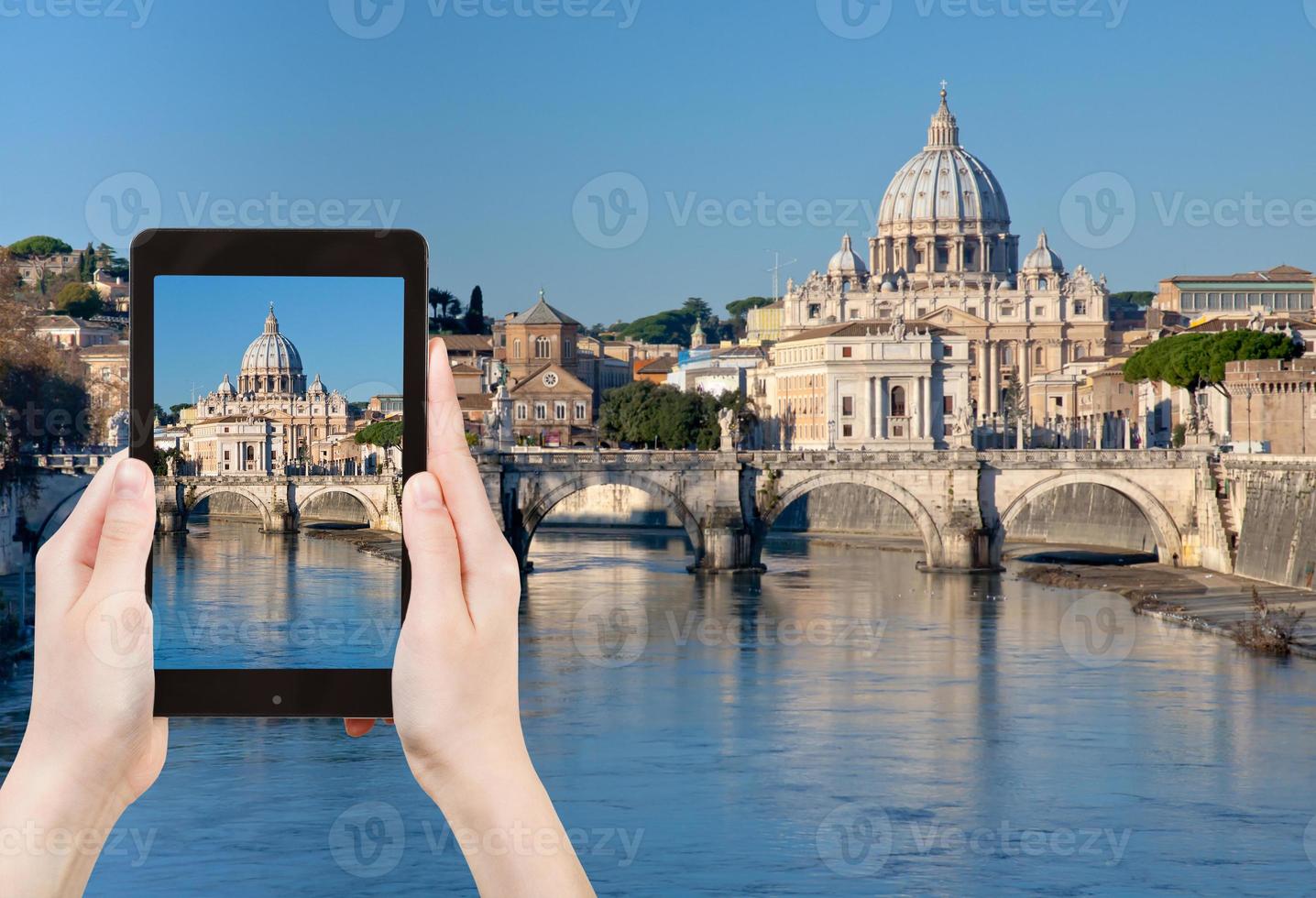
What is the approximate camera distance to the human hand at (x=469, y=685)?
1.61m

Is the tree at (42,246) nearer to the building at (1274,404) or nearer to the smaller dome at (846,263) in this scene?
the smaller dome at (846,263)

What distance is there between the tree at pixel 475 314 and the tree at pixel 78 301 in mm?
29538

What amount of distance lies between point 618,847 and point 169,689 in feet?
49.4

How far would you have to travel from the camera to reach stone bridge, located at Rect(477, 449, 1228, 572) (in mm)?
41375

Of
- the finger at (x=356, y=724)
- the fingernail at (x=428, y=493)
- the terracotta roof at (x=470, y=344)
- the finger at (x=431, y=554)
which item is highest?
the terracotta roof at (x=470, y=344)

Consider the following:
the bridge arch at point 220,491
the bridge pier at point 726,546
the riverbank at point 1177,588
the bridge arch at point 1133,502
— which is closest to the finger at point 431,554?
the riverbank at point 1177,588

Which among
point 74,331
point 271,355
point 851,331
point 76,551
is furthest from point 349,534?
point 76,551

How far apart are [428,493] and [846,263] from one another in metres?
101

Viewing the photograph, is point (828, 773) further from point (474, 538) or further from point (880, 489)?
point (880, 489)

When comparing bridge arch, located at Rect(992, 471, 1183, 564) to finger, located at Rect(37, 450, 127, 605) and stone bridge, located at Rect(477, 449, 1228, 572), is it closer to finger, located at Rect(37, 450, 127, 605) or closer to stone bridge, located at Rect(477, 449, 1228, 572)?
stone bridge, located at Rect(477, 449, 1228, 572)

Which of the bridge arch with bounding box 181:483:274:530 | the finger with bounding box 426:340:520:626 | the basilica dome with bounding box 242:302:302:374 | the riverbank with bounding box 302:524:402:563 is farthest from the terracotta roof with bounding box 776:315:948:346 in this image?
the finger with bounding box 426:340:520:626

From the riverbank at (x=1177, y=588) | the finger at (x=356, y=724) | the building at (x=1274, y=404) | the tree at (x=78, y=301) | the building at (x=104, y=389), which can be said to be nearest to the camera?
the finger at (x=356, y=724)

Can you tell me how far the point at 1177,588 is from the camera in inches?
1412

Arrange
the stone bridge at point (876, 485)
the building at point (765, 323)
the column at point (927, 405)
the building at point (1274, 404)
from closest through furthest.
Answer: the stone bridge at point (876, 485) → the building at point (1274, 404) → the column at point (927, 405) → the building at point (765, 323)
